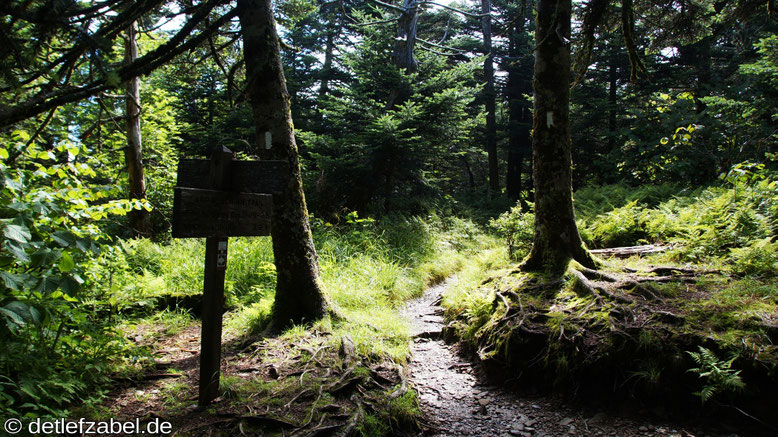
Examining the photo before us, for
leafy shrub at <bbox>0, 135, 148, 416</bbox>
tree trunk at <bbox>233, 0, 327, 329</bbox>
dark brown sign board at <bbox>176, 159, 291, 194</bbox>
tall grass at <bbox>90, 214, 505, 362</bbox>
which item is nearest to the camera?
leafy shrub at <bbox>0, 135, 148, 416</bbox>

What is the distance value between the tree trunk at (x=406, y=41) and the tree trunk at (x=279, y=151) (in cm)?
845

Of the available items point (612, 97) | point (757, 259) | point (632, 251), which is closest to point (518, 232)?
point (632, 251)

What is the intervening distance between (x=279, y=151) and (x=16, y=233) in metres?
3.04

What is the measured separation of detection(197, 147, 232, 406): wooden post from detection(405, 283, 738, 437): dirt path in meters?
2.05

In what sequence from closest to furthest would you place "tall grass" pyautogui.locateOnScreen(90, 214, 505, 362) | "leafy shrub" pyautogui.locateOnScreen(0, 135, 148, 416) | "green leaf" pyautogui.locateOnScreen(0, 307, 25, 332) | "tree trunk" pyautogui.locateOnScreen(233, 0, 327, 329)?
"green leaf" pyautogui.locateOnScreen(0, 307, 25, 332), "leafy shrub" pyautogui.locateOnScreen(0, 135, 148, 416), "tree trunk" pyautogui.locateOnScreen(233, 0, 327, 329), "tall grass" pyautogui.locateOnScreen(90, 214, 505, 362)

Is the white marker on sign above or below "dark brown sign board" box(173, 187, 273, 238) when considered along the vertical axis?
below

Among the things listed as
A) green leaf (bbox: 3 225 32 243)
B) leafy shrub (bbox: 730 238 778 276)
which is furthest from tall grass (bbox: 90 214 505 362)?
leafy shrub (bbox: 730 238 778 276)

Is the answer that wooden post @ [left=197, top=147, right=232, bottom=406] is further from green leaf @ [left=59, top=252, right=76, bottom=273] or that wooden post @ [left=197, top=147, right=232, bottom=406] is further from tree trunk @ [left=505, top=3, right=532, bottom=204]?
tree trunk @ [left=505, top=3, right=532, bottom=204]

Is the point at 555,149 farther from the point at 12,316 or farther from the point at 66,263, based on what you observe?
the point at 12,316

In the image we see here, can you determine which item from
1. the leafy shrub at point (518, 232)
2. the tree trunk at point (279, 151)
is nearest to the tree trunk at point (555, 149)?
the leafy shrub at point (518, 232)

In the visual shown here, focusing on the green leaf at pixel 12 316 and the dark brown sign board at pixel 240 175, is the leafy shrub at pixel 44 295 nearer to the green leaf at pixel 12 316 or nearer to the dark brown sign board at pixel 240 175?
the green leaf at pixel 12 316

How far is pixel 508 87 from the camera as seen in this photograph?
20.3 metres

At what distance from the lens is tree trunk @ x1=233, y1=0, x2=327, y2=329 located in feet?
15.9

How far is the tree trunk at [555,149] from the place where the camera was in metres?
5.40
